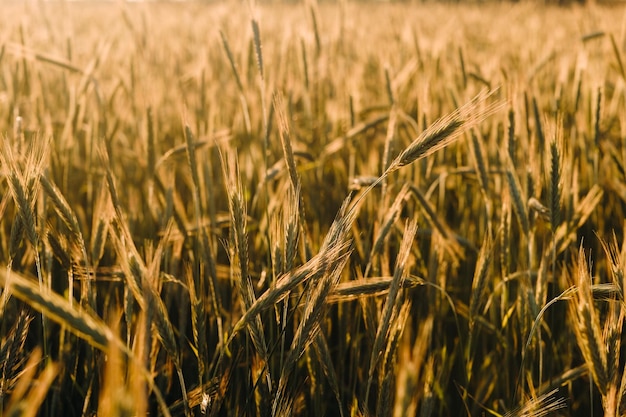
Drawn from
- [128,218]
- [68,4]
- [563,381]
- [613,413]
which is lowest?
[563,381]

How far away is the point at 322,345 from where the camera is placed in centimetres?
83

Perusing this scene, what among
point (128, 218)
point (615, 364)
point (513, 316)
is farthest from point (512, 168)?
point (128, 218)

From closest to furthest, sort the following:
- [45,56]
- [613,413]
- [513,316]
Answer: [613,413]
[513,316]
[45,56]

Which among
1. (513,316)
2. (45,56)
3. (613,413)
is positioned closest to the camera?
(613,413)

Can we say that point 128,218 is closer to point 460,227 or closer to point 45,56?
point 45,56

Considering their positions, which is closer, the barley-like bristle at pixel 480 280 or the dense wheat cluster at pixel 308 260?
the dense wheat cluster at pixel 308 260

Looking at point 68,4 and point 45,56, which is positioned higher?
point 68,4

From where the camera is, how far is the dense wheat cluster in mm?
740

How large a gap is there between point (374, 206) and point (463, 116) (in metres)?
0.59

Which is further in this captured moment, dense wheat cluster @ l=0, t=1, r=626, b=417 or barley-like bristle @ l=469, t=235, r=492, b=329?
barley-like bristle @ l=469, t=235, r=492, b=329

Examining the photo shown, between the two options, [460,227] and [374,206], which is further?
[460,227]

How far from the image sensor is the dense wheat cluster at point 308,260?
740 mm

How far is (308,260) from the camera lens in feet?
3.17

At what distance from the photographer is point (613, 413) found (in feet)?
2.18
